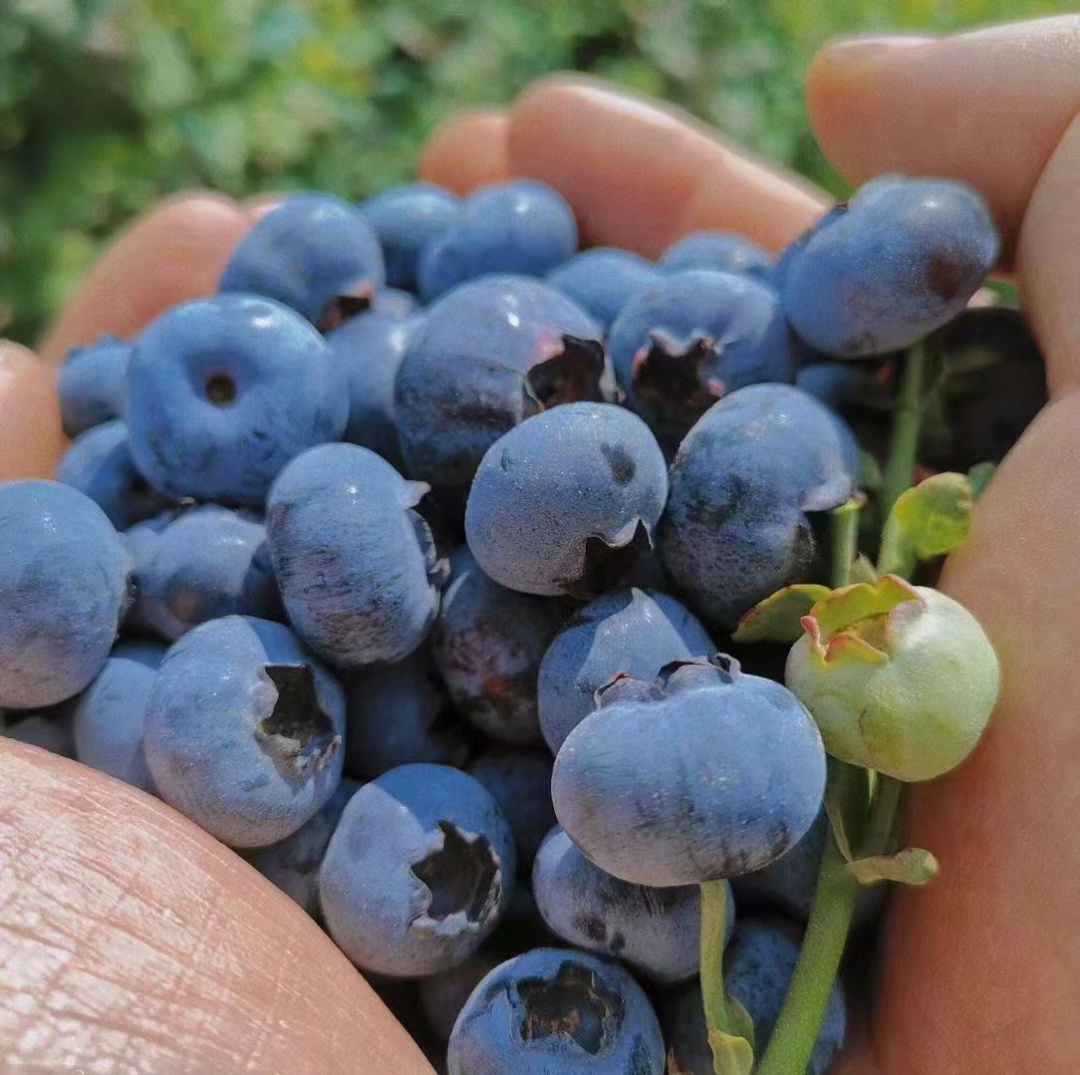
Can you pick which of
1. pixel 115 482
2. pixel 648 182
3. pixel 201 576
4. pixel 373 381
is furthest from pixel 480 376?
pixel 648 182

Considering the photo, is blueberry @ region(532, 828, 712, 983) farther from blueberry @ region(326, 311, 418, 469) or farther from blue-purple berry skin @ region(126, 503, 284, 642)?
blueberry @ region(326, 311, 418, 469)

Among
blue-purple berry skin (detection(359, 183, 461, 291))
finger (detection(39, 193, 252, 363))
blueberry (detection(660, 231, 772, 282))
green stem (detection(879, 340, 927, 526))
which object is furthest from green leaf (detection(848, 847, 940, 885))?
finger (detection(39, 193, 252, 363))

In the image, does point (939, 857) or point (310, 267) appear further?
point (310, 267)

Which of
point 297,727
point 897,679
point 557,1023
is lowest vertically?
point 557,1023

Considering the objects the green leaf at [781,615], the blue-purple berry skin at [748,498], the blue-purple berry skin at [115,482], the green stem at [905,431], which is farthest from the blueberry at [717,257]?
the blue-purple berry skin at [115,482]

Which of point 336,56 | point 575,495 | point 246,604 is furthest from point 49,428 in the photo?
point 336,56

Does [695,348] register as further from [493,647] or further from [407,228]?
[407,228]

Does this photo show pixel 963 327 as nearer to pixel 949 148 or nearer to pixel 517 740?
pixel 949 148
